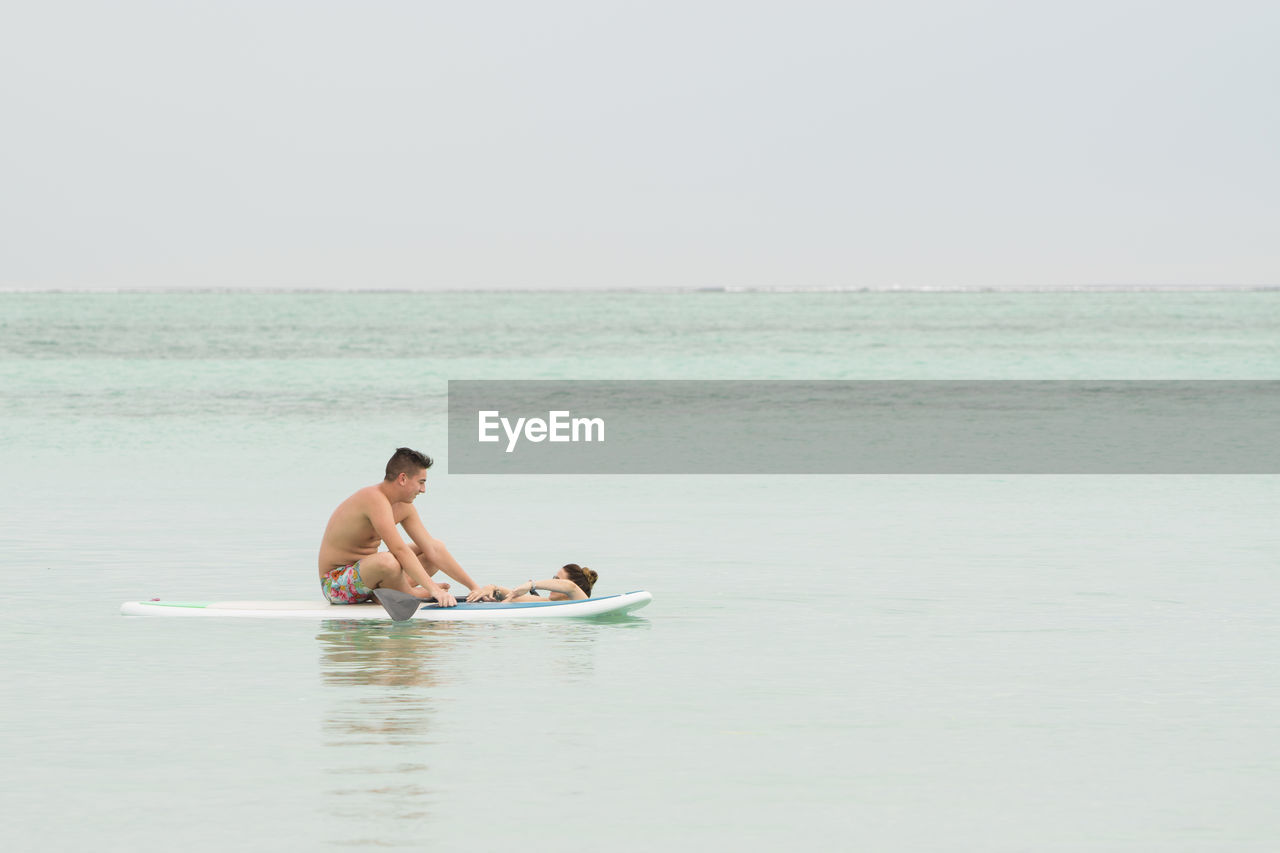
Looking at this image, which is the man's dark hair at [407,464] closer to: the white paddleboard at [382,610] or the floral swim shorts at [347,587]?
the floral swim shorts at [347,587]

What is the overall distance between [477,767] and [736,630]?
338 centimetres

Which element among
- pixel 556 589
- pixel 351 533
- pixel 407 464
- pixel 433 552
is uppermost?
pixel 407 464

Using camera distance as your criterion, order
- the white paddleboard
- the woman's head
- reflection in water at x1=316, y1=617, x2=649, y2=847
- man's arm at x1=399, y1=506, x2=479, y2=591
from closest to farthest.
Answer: reflection in water at x1=316, y1=617, x2=649, y2=847, the white paddleboard, man's arm at x1=399, y1=506, x2=479, y2=591, the woman's head

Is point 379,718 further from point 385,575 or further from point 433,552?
point 433,552

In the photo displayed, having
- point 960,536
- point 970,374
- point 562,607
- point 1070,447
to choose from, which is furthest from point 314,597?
point 970,374

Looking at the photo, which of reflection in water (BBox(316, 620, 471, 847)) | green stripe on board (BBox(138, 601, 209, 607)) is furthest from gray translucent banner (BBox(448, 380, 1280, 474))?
reflection in water (BBox(316, 620, 471, 847))

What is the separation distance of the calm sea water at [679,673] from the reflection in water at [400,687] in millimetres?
26

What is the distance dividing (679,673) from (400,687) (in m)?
1.39

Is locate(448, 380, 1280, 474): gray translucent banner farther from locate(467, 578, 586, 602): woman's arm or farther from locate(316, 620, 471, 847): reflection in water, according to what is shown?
locate(316, 620, 471, 847): reflection in water

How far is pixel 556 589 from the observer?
10.4 meters

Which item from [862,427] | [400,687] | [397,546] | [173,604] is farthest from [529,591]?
[862,427]

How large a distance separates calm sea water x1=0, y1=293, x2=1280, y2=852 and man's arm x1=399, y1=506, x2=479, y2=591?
0.59 meters

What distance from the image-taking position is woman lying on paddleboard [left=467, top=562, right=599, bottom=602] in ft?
33.6

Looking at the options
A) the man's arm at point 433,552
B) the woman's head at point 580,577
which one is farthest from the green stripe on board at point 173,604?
the woman's head at point 580,577
